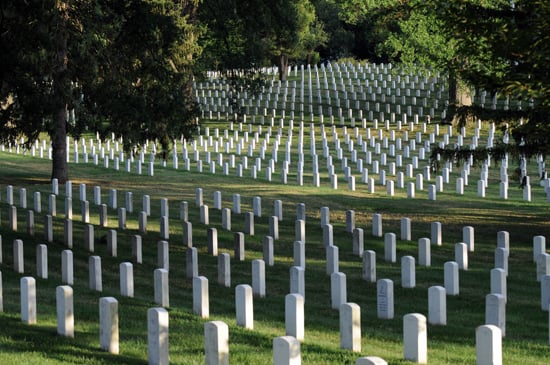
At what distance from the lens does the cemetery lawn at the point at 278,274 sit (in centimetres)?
1001

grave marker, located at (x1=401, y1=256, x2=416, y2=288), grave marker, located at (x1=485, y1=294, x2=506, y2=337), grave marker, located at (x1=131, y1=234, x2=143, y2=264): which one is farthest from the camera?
grave marker, located at (x1=131, y1=234, x2=143, y2=264)

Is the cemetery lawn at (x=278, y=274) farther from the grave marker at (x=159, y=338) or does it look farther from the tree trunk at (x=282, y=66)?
the tree trunk at (x=282, y=66)

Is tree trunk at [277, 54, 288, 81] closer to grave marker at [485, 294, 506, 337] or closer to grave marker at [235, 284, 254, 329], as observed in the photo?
grave marker at [235, 284, 254, 329]

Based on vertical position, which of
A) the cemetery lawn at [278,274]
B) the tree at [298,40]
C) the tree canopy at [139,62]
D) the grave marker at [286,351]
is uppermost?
the tree at [298,40]

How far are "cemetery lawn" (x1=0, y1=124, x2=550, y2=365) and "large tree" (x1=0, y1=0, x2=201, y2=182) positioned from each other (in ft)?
6.86

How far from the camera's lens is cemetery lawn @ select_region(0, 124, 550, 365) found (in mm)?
10008

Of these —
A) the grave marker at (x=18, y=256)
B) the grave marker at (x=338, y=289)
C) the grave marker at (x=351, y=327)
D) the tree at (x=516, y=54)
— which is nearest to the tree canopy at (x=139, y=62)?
the tree at (x=516, y=54)

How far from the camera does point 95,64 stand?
70.0 feet

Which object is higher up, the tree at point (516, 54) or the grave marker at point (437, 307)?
the tree at point (516, 54)

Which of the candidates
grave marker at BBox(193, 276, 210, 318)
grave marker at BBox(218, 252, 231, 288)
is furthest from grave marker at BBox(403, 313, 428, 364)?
grave marker at BBox(218, 252, 231, 288)

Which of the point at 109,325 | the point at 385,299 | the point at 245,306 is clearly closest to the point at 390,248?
the point at 385,299

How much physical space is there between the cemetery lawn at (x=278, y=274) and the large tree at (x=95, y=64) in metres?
2.09

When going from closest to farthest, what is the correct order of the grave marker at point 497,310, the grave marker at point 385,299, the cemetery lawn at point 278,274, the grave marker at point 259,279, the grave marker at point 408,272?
the cemetery lawn at point 278,274 < the grave marker at point 497,310 < the grave marker at point 385,299 < the grave marker at point 259,279 < the grave marker at point 408,272

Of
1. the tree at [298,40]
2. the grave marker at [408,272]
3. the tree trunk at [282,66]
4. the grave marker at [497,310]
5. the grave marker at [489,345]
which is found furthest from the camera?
the tree trunk at [282,66]
